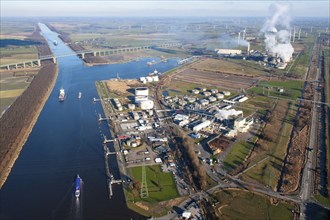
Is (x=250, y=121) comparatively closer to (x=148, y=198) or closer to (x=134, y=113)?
(x=134, y=113)

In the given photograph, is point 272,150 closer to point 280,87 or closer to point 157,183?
point 157,183

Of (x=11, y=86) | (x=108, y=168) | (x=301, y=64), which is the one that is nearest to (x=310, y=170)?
(x=108, y=168)

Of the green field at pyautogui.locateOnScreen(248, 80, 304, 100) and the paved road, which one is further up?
the green field at pyautogui.locateOnScreen(248, 80, 304, 100)

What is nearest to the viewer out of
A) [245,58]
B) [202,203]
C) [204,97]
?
[202,203]

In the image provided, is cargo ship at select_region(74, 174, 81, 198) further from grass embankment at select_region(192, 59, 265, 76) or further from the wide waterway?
grass embankment at select_region(192, 59, 265, 76)

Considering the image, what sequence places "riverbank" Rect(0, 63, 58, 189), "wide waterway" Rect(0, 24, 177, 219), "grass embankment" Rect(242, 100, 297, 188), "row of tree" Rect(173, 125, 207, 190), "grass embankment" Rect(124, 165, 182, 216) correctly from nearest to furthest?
1. "grass embankment" Rect(124, 165, 182, 216)
2. "wide waterway" Rect(0, 24, 177, 219)
3. "row of tree" Rect(173, 125, 207, 190)
4. "grass embankment" Rect(242, 100, 297, 188)
5. "riverbank" Rect(0, 63, 58, 189)

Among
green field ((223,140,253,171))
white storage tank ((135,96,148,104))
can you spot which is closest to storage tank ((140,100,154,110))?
white storage tank ((135,96,148,104))

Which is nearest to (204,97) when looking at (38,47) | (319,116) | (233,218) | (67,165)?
(319,116)

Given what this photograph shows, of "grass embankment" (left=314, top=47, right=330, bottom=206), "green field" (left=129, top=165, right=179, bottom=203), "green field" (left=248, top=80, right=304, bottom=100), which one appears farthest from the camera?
"green field" (left=248, top=80, right=304, bottom=100)
